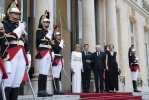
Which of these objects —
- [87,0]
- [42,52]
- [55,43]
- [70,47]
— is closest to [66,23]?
[70,47]

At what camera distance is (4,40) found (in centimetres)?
373

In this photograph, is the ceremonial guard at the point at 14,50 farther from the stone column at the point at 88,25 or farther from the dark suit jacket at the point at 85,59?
the stone column at the point at 88,25

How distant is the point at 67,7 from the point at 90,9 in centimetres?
202

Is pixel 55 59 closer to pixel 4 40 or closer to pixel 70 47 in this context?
pixel 4 40

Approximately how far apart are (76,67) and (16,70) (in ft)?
15.9

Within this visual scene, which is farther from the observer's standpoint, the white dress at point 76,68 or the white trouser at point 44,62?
the white dress at point 76,68

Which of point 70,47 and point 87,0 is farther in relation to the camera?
point 70,47

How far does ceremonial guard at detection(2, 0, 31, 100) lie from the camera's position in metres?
3.79

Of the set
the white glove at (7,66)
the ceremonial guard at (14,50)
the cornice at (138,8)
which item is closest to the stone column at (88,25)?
the cornice at (138,8)

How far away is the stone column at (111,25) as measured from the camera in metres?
12.1

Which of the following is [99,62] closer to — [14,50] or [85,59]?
[85,59]

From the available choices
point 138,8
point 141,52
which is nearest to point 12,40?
point 141,52

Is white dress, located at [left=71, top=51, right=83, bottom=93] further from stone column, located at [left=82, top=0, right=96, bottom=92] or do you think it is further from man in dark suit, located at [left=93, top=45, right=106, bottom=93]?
stone column, located at [left=82, top=0, right=96, bottom=92]

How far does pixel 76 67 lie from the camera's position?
858 centimetres
